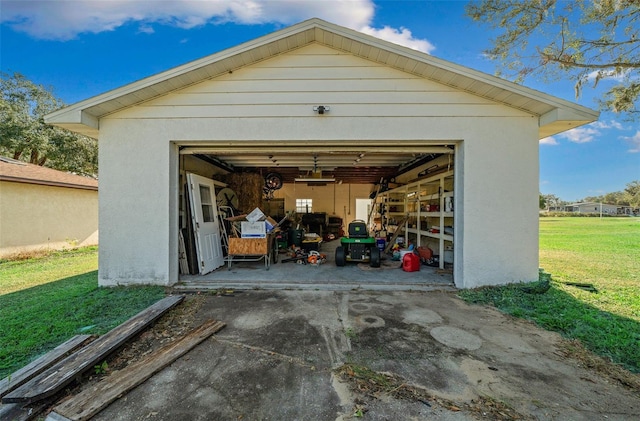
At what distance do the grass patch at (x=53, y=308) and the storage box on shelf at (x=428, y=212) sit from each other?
562 centimetres

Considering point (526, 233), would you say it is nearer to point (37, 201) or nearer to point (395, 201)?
point (395, 201)

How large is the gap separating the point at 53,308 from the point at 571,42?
10.9 m

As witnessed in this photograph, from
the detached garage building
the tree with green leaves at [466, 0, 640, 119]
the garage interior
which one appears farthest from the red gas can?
the tree with green leaves at [466, 0, 640, 119]

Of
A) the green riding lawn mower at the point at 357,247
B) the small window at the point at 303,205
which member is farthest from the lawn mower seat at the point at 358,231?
the small window at the point at 303,205

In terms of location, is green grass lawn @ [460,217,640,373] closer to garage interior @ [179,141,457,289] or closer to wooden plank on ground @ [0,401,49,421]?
garage interior @ [179,141,457,289]

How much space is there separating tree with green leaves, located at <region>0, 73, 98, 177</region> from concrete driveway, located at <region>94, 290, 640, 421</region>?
666 inches

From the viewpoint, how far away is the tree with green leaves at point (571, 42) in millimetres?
5559

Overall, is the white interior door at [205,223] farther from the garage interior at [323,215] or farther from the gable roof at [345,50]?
the gable roof at [345,50]

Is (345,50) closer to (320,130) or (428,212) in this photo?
(320,130)

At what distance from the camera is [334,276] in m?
5.34

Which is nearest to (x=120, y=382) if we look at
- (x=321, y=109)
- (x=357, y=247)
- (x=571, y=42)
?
(x=321, y=109)

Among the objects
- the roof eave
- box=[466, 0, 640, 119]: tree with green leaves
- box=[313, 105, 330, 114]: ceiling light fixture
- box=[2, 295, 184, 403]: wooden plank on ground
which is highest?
box=[466, 0, 640, 119]: tree with green leaves

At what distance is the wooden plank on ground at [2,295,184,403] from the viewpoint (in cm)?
182

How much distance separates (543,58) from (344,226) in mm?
9883
